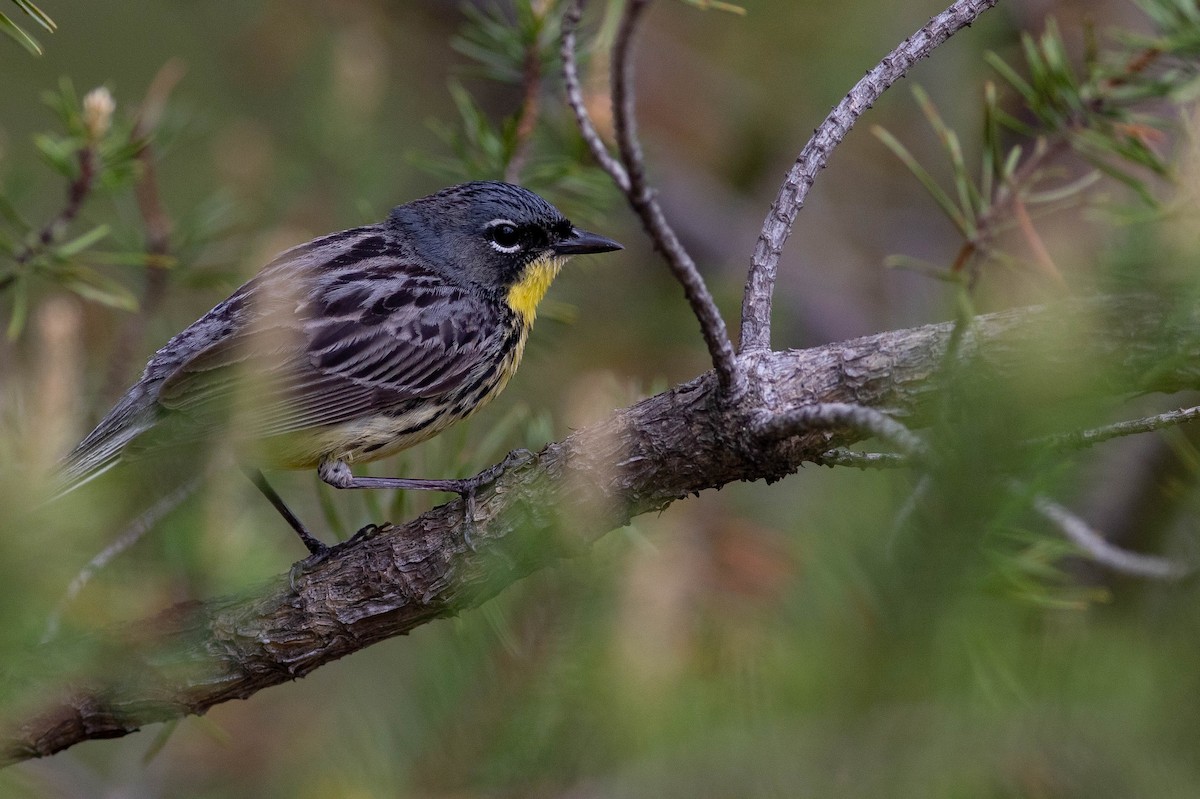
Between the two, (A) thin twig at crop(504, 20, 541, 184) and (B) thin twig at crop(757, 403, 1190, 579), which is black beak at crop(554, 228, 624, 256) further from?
(B) thin twig at crop(757, 403, 1190, 579)

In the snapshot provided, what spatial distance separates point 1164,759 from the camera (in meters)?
1.67

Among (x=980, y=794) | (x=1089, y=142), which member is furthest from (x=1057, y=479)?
(x=1089, y=142)

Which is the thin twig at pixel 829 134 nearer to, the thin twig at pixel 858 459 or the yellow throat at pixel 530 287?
the thin twig at pixel 858 459

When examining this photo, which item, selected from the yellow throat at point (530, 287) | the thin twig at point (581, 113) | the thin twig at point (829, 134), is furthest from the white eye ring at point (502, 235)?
the thin twig at point (829, 134)

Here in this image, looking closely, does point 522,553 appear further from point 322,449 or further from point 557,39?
point 557,39

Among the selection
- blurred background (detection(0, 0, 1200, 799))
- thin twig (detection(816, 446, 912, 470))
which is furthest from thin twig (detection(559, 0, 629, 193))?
thin twig (detection(816, 446, 912, 470))

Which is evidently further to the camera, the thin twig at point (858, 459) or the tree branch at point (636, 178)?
the thin twig at point (858, 459)

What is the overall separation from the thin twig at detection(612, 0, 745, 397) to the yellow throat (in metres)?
2.27

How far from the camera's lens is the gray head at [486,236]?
14.5ft

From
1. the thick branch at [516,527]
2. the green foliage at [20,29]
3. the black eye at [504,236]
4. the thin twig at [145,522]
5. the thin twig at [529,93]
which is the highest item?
the thin twig at [529,93]

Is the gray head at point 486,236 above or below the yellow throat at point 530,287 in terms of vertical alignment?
above

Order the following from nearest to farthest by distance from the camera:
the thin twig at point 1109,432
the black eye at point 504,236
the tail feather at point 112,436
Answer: the thin twig at point 1109,432 < the tail feather at point 112,436 < the black eye at point 504,236

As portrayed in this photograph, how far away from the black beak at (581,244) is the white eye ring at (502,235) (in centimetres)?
17

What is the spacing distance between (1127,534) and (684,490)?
3267 mm
